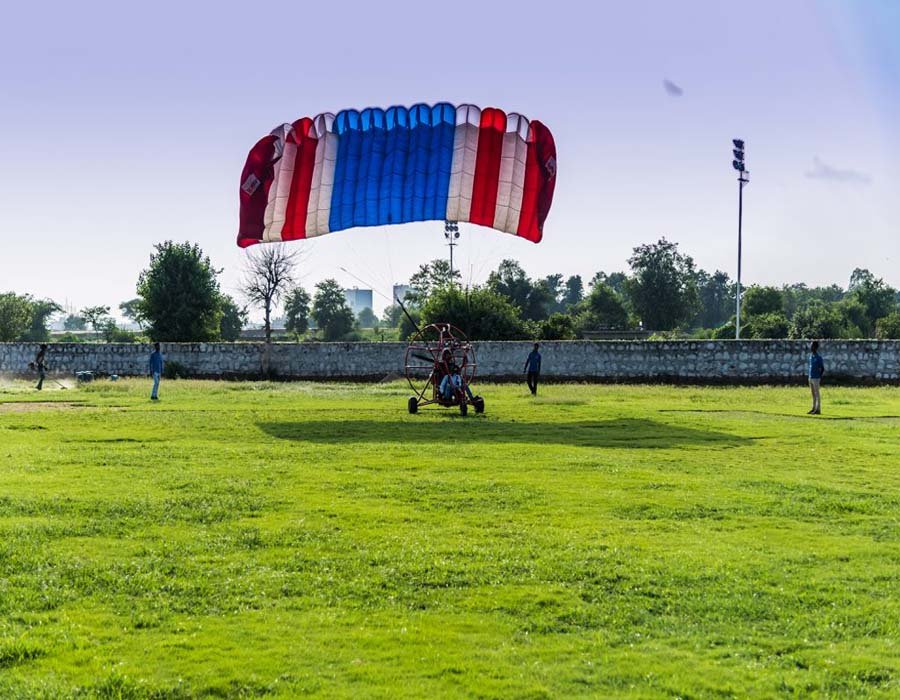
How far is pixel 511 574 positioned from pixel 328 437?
32.5 feet

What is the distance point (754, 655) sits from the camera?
5.93 meters

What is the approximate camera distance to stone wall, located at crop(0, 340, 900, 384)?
34750 millimetres

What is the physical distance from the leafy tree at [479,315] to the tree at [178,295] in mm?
16211

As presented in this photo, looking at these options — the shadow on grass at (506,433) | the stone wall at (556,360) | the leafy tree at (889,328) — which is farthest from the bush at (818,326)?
the shadow on grass at (506,433)

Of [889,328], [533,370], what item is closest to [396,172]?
[533,370]

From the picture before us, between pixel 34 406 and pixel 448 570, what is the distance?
774 inches

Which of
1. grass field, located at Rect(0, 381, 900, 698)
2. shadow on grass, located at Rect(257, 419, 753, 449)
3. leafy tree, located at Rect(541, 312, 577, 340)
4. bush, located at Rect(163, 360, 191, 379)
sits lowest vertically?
grass field, located at Rect(0, 381, 900, 698)

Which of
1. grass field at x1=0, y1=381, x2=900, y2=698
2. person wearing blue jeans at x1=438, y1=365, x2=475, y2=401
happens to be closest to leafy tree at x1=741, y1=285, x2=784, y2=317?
person wearing blue jeans at x1=438, y1=365, x2=475, y2=401

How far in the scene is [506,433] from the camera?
706 inches

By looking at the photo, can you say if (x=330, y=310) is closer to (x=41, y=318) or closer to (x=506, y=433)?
(x=41, y=318)

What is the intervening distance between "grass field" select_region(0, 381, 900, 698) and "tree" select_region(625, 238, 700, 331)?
75944 mm

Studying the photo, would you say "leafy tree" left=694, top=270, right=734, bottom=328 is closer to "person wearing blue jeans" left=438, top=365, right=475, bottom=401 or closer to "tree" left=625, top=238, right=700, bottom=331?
"tree" left=625, top=238, right=700, bottom=331

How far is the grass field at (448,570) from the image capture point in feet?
18.6

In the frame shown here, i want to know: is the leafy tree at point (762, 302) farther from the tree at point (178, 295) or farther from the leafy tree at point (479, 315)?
→ the tree at point (178, 295)
